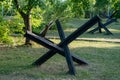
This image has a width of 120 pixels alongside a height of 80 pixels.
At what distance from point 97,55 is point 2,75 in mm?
5567

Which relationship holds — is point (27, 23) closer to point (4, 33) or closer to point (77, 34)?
point (4, 33)

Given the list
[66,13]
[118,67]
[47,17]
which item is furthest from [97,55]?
[47,17]

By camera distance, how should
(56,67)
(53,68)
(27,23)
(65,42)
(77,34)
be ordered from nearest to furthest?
(77,34) < (65,42) < (53,68) < (56,67) < (27,23)

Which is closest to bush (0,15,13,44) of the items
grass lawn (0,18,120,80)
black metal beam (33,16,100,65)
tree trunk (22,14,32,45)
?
tree trunk (22,14,32,45)

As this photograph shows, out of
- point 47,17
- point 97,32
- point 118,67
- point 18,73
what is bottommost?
point 97,32

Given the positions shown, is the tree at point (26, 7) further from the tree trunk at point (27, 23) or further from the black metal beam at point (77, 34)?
the black metal beam at point (77, 34)

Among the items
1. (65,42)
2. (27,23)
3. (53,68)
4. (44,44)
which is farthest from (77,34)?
(27,23)

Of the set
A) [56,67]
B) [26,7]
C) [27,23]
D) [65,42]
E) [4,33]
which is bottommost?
[27,23]

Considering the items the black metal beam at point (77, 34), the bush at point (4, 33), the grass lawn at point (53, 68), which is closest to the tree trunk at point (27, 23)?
the bush at point (4, 33)

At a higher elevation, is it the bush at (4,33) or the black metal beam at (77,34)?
the black metal beam at (77,34)

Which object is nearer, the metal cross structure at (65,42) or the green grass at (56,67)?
the green grass at (56,67)

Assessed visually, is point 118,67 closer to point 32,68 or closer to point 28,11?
point 32,68

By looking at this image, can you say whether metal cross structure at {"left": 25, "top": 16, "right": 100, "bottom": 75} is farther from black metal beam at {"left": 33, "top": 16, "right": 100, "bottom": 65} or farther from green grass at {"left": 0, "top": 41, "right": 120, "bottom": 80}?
green grass at {"left": 0, "top": 41, "right": 120, "bottom": 80}

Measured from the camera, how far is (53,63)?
38.4ft
